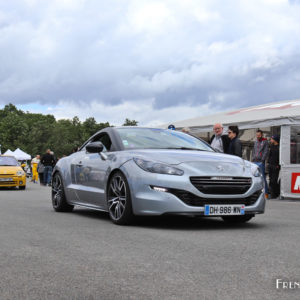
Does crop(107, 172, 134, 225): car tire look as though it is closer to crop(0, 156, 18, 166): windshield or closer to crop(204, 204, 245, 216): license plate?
crop(204, 204, 245, 216): license plate

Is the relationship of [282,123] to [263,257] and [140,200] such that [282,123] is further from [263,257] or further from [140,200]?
[263,257]

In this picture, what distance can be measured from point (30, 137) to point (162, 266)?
393 feet

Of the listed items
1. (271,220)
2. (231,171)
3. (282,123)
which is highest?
(282,123)

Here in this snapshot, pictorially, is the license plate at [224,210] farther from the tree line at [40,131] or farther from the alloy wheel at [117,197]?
the tree line at [40,131]

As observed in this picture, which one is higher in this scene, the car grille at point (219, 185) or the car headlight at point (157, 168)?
the car headlight at point (157, 168)

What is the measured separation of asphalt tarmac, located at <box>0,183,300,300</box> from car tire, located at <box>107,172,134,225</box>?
0.55 feet

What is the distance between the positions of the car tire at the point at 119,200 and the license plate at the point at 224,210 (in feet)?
3.37

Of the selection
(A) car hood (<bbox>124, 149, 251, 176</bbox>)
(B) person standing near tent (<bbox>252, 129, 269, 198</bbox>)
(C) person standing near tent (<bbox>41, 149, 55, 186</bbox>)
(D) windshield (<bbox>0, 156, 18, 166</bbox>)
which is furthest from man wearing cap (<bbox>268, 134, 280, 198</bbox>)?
(C) person standing near tent (<bbox>41, 149, 55, 186</bbox>)

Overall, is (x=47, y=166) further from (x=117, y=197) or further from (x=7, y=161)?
(x=117, y=197)

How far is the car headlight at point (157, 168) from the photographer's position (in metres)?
7.20

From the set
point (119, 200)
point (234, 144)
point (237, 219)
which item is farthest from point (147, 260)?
point (234, 144)

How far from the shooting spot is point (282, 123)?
631 inches

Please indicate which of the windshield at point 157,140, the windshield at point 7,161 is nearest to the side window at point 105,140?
the windshield at point 157,140

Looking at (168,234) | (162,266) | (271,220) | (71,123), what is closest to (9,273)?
(162,266)
